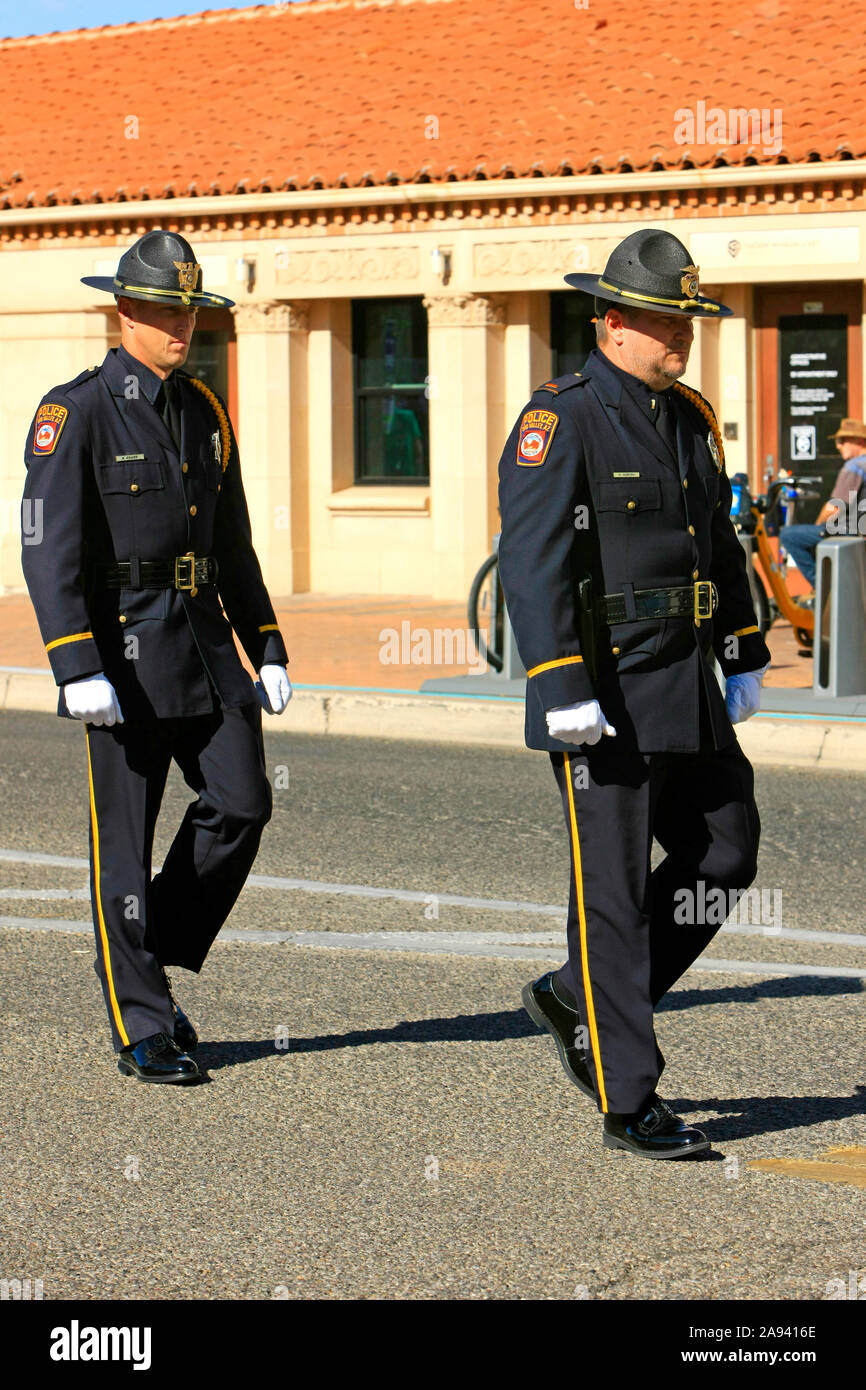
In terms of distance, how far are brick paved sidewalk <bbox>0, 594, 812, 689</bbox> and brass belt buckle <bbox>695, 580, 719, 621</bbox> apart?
26.5ft

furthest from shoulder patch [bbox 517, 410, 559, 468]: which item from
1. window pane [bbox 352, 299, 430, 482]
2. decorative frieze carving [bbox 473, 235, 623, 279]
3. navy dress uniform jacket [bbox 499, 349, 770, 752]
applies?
window pane [bbox 352, 299, 430, 482]

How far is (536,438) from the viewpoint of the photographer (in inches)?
183

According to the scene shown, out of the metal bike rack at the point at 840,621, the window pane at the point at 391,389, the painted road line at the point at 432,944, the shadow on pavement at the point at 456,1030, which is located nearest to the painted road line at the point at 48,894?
the painted road line at the point at 432,944

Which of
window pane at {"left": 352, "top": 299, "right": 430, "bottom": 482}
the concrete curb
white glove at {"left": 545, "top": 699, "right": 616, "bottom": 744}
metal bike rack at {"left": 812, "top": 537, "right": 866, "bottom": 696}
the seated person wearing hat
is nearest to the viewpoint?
white glove at {"left": 545, "top": 699, "right": 616, "bottom": 744}

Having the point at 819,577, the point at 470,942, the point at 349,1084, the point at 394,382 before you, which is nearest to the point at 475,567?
the point at 394,382

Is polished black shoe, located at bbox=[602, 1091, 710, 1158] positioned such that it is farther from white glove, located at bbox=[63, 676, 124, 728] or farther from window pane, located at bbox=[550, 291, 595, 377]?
window pane, located at bbox=[550, 291, 595, 377]

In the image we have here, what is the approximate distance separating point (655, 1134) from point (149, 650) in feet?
5.71

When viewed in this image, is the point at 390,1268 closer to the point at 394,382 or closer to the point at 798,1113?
the point at 798,1113

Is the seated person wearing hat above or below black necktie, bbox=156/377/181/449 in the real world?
below

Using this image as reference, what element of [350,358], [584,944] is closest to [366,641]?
[350,358]

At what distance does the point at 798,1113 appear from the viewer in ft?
16.5

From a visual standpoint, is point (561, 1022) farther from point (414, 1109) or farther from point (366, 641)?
point (366, 641)

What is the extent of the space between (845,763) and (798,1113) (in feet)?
20.1

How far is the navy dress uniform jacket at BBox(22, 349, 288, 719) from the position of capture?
5086 mm
